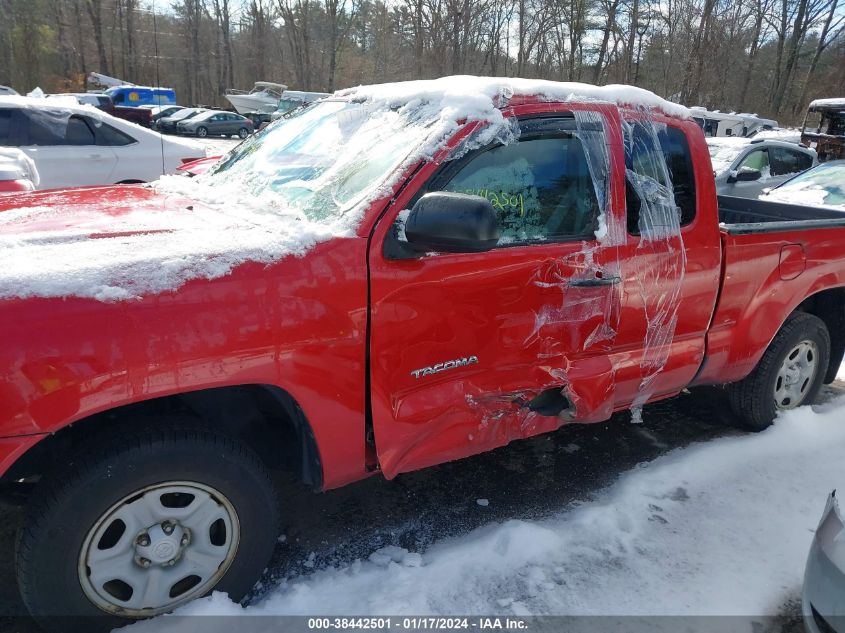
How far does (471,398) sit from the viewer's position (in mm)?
2598

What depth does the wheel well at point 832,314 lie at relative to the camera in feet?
13.6

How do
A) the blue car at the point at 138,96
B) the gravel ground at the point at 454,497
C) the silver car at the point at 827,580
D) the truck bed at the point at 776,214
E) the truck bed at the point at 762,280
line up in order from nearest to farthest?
the silver car at the point at 827,580 < the gravel ground at the point at 454,497 < the truck bed at the point at 762,280 < the truck bed at the point at 776,214 < the blue car at the point at 138,96

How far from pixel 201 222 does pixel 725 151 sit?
33.7ft

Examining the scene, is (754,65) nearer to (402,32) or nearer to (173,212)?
(402,32)

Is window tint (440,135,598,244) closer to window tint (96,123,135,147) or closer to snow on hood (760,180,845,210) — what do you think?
snow on hood (760,180,845,210)

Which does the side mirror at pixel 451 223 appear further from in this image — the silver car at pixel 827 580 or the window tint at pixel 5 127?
the window tint at pixel 5 127

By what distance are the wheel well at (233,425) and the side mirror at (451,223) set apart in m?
0.74

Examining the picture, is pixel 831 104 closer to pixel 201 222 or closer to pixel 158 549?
pixel 201 222

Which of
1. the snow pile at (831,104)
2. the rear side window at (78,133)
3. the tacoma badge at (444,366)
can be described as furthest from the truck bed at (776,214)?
the snow pile at (831,104)

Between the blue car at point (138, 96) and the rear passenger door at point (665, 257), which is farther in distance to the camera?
the blue car at point (138, 96)

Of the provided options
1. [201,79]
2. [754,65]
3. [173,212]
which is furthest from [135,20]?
[173,212]

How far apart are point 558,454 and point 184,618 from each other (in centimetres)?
219

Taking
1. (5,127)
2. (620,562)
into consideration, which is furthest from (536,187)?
(5,127)

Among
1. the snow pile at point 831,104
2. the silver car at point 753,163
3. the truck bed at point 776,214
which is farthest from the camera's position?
the snow pile at point 831,104
